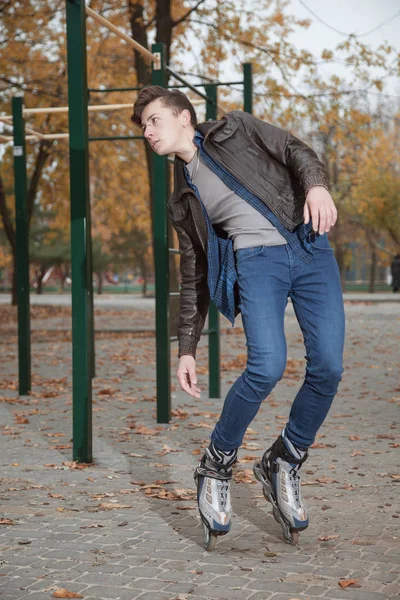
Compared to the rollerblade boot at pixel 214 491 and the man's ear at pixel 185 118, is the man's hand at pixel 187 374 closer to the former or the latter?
the rollerblade boot at pixel 214 491

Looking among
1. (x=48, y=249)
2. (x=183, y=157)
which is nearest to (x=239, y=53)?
(x=183, y=157)

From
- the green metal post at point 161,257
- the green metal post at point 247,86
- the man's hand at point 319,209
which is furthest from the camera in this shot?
the green metal post at point 247,86

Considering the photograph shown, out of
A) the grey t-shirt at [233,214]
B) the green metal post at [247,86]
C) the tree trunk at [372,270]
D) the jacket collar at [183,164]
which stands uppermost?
the green metal post at [247,86]

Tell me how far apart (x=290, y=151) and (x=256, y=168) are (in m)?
0.15

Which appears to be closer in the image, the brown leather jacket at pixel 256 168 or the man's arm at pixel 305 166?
the man's arm at pixel 305 166

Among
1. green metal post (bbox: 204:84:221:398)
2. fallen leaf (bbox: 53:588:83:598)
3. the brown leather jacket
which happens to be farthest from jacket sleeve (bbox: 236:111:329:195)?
green metal post (bbox: 204:84:221:398)

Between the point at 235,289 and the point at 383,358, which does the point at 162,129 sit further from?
the point at 383,358

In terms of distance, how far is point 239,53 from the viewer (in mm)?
18156

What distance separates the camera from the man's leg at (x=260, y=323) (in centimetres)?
352

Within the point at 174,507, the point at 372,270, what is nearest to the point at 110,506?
the point at 174,507

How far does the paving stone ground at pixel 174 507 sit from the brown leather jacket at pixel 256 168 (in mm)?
870

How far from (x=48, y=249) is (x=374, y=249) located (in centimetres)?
1728

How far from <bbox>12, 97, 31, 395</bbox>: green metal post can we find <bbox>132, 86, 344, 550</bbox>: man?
17.1ft

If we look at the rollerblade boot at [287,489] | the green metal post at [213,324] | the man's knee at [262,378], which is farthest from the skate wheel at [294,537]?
the green metal post at [213,324]
